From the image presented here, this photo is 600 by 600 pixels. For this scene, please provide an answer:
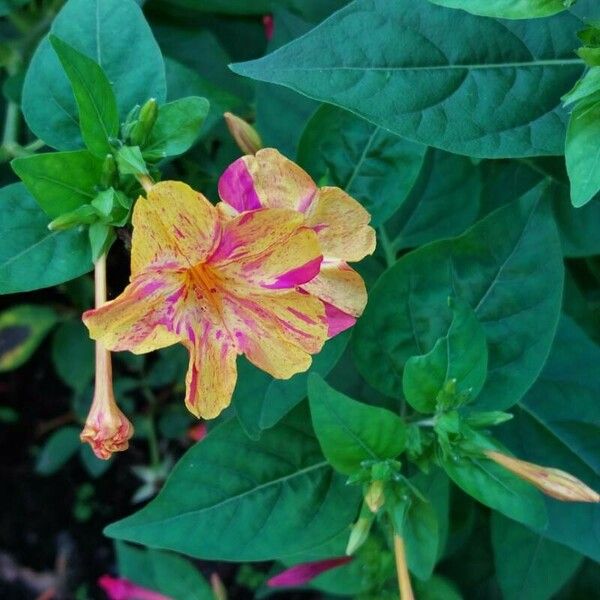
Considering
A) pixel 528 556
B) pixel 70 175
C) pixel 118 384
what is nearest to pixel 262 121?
pixel 70 175

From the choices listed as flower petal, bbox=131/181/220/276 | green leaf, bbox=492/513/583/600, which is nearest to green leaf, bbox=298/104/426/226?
flower petal, bbox=131/181/220/276

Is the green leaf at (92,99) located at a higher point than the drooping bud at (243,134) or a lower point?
higher

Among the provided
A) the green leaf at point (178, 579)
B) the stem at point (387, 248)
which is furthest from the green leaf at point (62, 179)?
the green leaf at point (178, 579)

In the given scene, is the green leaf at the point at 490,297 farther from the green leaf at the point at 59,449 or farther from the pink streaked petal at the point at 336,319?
the green leaf at the point at 59,449

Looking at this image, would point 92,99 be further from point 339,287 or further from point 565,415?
point 565,415

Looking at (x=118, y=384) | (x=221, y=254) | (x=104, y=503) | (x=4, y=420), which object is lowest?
(x=104, y=503)

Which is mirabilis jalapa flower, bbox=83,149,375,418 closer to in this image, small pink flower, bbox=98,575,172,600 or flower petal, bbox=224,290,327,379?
flower petal, bbox=224,290,327,379

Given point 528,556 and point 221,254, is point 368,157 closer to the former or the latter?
point 221,254
